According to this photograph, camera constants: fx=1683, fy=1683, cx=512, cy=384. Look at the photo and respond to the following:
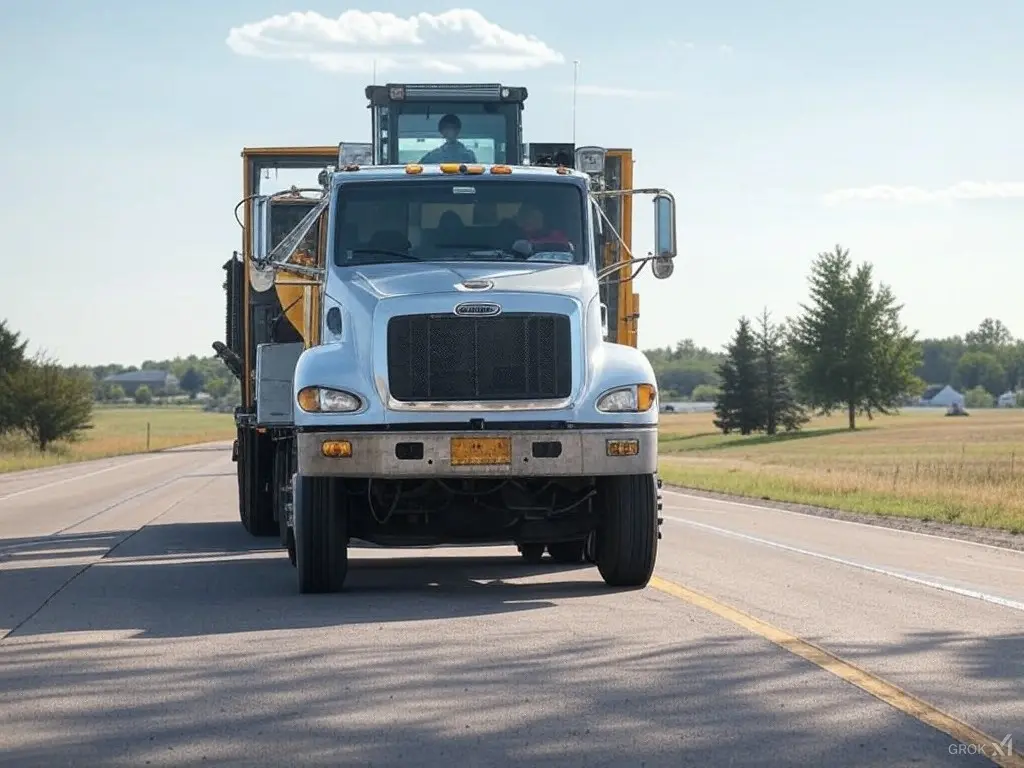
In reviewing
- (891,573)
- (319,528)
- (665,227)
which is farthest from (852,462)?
(319,528)

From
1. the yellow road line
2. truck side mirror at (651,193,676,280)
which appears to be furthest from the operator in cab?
the yellow road line

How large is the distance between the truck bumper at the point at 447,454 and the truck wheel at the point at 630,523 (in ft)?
1.70

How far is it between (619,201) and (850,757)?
9756 millimetres

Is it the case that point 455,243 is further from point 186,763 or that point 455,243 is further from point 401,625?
point 186,763

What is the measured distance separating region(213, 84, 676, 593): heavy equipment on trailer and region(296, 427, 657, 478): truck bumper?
0.03 ft

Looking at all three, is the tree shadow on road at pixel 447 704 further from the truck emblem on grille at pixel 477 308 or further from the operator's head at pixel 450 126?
the operator's head at pixel 450 126

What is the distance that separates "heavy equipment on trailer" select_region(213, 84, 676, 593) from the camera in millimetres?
11539

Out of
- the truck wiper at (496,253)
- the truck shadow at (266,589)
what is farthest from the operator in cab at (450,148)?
the truck shadow at (266,589)

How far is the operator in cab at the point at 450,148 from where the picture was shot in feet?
52.7

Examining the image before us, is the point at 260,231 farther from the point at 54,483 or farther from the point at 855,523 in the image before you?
the point at 54,483

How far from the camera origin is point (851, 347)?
4097 inches

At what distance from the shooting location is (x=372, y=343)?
11.9 metres

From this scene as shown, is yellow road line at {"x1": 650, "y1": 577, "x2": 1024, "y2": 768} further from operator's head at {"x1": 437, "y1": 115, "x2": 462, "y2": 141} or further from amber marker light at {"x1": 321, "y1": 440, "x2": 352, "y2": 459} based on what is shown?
operator's head at {"x1": 437, "y1": 115, "x2": 462, "y2": 141}

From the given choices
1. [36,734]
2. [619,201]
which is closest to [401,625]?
[36,734]
